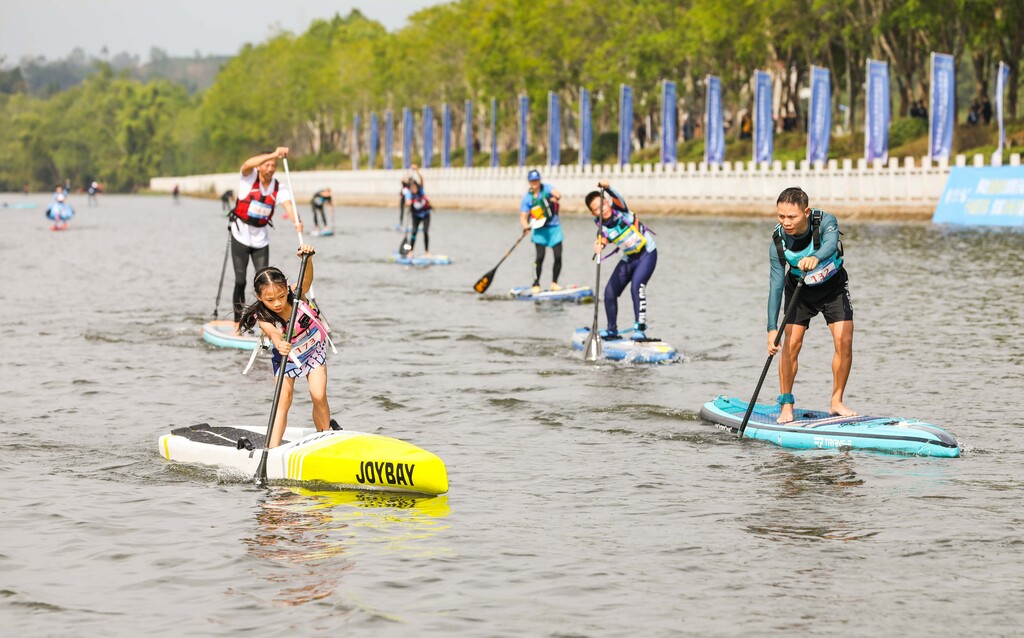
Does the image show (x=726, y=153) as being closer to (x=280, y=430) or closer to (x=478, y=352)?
(x=478, y=352)

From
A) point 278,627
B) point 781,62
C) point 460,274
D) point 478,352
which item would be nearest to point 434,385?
point 478,352

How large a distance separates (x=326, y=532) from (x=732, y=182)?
176 ft

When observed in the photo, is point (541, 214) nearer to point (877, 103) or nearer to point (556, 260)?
point (556, 260)

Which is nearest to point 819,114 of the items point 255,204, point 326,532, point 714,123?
point 714,123

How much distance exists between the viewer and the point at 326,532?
9.55 m

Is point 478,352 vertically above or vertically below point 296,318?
below

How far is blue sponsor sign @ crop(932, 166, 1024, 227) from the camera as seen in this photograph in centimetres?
4403

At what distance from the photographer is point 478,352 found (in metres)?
19.0

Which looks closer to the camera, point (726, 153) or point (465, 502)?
point (465, 502)

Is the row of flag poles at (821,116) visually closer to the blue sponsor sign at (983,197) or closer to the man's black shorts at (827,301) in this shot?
the blue sponsor sign at (983,197)

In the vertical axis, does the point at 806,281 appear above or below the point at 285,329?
above

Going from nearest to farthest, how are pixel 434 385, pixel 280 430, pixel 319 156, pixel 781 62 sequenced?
1. pixel 280 430
2. pixel 434 385
3. pixel 781 62
4. pixel 319 156

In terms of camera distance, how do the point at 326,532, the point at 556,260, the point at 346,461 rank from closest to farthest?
the point at 326,532 < the point at 346,461 < the point at 556,260

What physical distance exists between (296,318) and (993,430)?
584 cm
